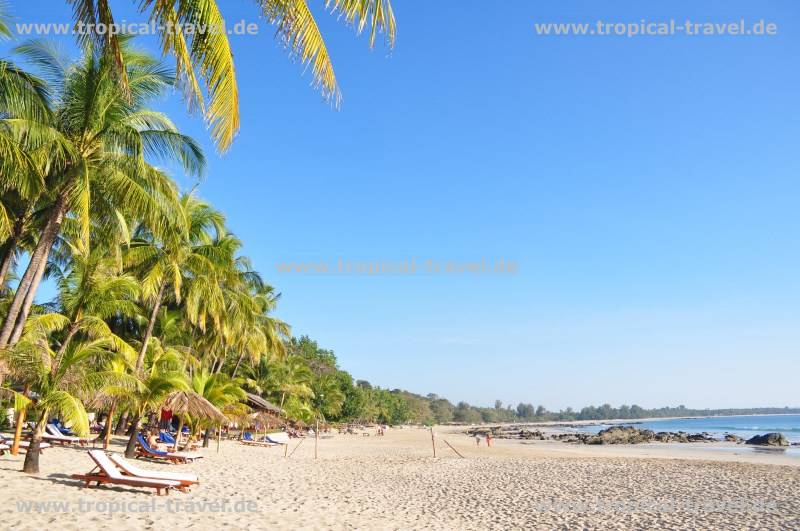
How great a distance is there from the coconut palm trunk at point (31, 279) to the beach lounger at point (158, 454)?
17.9 ft

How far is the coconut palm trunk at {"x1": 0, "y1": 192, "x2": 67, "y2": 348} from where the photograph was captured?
8.61 meters

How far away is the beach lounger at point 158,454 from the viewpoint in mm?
13398

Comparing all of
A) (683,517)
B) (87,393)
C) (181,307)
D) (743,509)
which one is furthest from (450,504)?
(181,307)

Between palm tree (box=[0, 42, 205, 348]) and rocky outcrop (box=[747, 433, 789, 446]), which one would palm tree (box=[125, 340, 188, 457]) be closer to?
palm tree (box=[0, 42, 205, 348])

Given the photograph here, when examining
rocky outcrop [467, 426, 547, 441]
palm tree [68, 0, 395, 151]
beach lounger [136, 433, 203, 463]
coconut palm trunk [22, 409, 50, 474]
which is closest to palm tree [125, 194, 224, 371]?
beach lounger [136, 433, 203, 463]

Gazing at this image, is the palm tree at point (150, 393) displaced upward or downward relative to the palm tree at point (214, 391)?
downward

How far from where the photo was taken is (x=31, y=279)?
8.99m

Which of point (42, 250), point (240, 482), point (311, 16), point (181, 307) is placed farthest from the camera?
point (181, 307)

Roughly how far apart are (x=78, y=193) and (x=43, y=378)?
3.29 metres

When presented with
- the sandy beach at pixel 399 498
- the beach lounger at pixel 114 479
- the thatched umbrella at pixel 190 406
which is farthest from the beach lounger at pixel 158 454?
the beach lounger at pixel 114 479

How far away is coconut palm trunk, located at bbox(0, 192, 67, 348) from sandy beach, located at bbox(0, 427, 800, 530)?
2.53 m

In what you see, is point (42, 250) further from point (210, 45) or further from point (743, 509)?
point (743, 509)

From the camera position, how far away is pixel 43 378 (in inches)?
345

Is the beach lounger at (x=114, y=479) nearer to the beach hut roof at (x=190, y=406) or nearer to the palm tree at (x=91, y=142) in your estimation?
the palm tree at (x=91, y=142)
